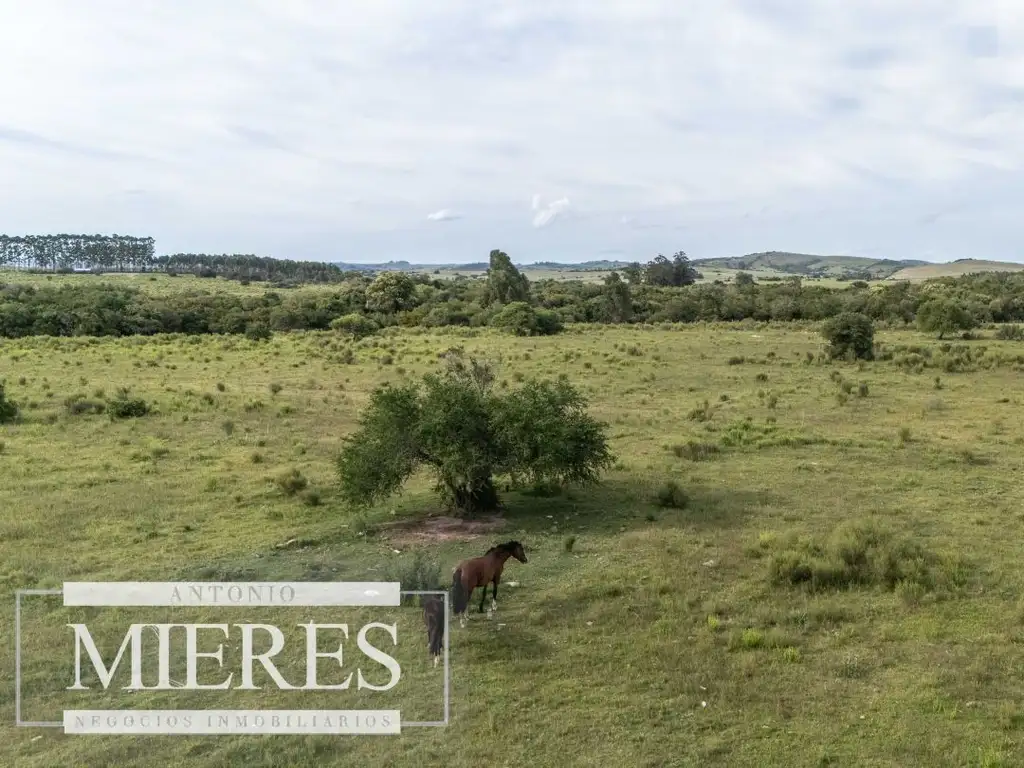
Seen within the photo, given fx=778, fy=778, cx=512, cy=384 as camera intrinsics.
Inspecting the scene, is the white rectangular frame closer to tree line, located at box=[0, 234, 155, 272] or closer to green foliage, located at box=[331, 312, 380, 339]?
green foliage, located at box=[331, 312, 380, 339]

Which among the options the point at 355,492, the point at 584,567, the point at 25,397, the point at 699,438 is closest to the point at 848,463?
the point at 699,438

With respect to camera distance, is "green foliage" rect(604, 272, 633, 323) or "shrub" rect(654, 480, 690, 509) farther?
"green foliage" rect(604, 272, 633, 323)

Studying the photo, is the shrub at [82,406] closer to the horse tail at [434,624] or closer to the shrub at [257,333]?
the horse tail at [434,624]

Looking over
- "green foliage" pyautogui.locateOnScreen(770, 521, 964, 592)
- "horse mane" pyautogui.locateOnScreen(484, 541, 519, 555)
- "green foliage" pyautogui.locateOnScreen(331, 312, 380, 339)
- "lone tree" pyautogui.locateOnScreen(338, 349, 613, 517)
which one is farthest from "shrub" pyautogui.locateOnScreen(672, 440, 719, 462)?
"green foliage" pyautogui.locateOnScreen(331, 312, 380, 339)

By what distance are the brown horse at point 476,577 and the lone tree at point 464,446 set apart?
14.2 feet

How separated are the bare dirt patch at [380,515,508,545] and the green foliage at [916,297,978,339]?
4796 cm

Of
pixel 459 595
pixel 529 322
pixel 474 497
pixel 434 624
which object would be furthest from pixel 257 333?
pixel 434 624

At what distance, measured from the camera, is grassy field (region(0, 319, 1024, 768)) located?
7562 millimetres

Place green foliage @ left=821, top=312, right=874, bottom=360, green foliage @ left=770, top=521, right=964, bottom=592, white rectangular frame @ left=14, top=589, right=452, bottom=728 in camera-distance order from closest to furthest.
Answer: white rectangular frame @ left=14, top=589, right=452, bottom=728
green foliage @ left=770, top=521, right=964, bottom=592
green foliage @ left=821, top=312, right=874, bottom=360

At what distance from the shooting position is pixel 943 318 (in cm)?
5256

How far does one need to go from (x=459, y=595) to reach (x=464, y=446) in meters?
5.35

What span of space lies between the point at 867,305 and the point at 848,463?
6324 cm

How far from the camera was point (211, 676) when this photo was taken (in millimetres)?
8758

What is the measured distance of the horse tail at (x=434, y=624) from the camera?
8.96 metres
